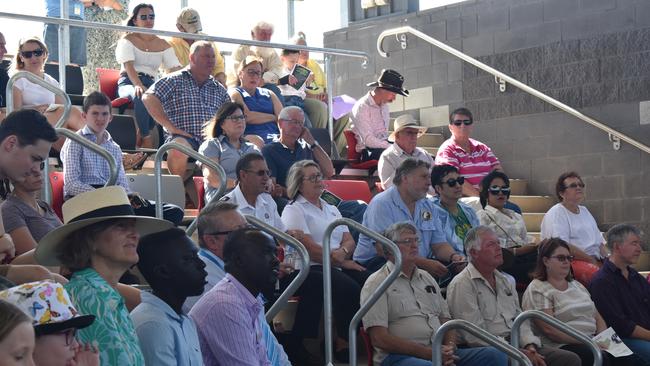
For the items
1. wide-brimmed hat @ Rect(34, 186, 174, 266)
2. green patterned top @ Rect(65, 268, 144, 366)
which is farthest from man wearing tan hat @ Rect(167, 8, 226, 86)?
green patterned top @ Rect(65, 268, 144, 366)

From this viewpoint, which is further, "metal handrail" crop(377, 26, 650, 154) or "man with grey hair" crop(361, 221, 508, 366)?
"metal handrail" crop(377, 26, 650, 154)

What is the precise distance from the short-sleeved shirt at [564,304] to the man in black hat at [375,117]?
317 cm

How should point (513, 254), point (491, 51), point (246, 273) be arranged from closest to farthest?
point (246, 273)
point (513, 254)
point (491, 51)

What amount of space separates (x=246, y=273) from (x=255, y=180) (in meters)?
2.42

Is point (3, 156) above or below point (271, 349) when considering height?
above

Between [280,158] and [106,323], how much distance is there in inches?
186

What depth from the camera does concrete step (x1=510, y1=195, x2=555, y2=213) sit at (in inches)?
433

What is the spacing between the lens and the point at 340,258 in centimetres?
752

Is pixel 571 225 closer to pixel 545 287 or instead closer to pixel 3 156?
pixel 545 287

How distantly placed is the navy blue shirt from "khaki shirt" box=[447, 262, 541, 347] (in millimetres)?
831

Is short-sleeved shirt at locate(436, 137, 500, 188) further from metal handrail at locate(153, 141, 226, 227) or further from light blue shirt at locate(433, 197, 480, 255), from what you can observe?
metal handrail at locate(153, 141, 226, 227)

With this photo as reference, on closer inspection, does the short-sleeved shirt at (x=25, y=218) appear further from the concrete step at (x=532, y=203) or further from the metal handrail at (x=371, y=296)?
the concrete step at (x=532, y=203)

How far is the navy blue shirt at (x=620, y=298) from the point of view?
26.2 ft

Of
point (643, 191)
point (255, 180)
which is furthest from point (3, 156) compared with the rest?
point (643, 191)
